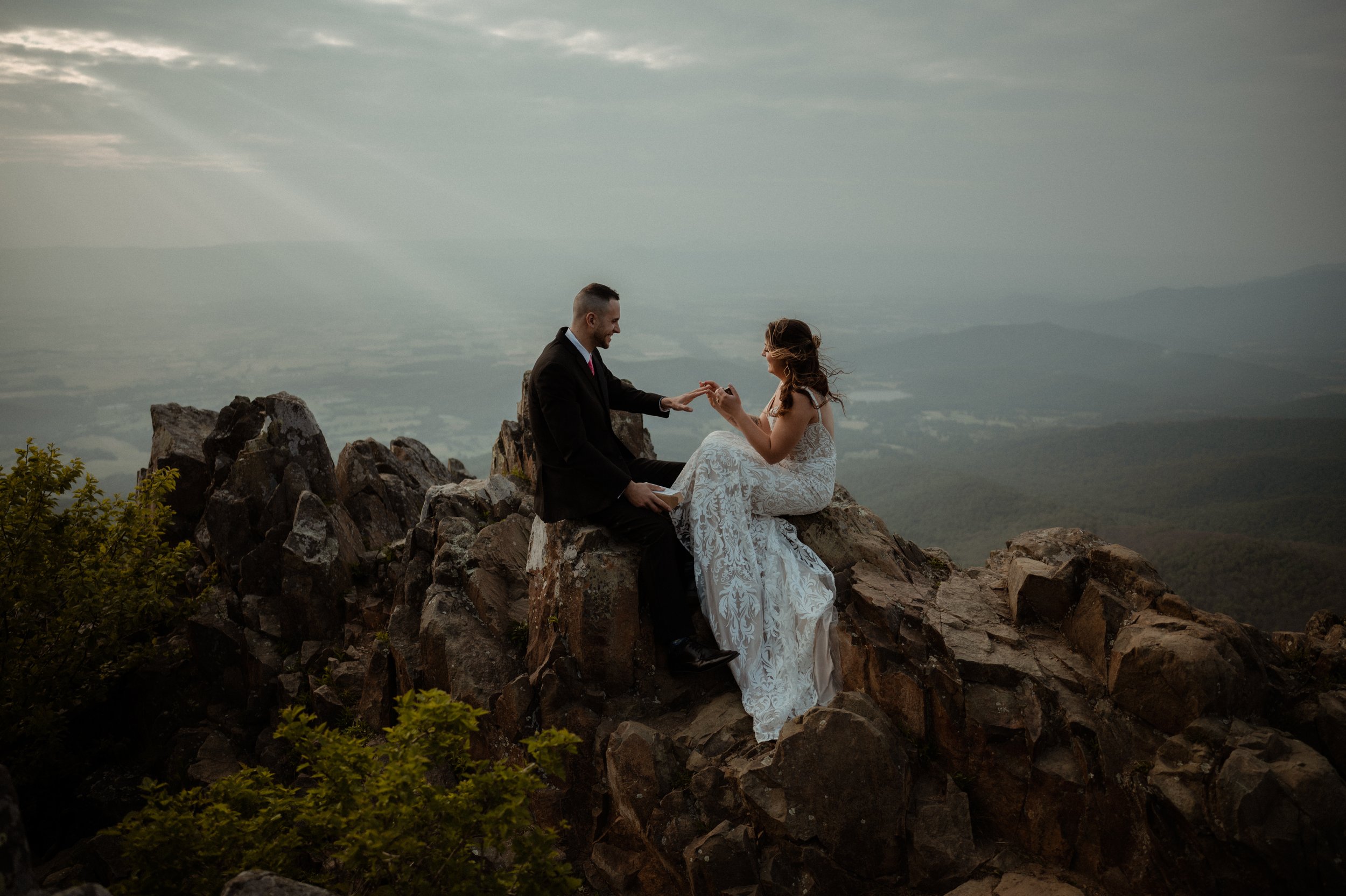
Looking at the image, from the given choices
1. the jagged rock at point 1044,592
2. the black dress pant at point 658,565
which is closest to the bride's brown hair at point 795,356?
the black dress pant at point 658,565

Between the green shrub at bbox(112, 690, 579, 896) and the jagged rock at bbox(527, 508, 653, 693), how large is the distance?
112 inches

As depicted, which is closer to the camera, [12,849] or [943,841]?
[12,849]

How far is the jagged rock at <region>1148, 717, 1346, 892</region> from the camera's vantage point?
568 centimetres

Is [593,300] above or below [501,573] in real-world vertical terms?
above

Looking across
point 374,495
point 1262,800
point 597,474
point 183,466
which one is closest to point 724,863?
point 597,474

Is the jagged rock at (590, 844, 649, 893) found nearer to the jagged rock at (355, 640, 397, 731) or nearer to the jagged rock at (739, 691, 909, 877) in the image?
the jagged rock at (739, 691, 909, 877)

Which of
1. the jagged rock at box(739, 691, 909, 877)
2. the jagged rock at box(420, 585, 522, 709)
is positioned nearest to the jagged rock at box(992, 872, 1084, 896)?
the jagged rock at box(739, 691, 909, 877)

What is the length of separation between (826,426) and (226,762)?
13.3 metres

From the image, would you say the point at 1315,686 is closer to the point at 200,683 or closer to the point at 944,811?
the point at 944,811

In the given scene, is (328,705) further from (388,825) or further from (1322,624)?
(1322,624)

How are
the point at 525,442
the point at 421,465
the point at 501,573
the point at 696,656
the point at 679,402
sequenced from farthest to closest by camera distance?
the point at 421,465
the point at 525,442
the point at 501,573
the point at 679,402
the point at 696,656

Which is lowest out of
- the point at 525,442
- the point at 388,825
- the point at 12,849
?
the point at 388,825

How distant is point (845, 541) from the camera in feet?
32.5

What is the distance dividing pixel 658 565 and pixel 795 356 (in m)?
3.38
